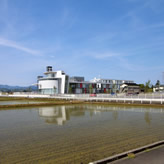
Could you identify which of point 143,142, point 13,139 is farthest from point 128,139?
point 13,139

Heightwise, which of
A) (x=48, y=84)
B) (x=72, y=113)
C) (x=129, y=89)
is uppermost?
(x=48, y=84)

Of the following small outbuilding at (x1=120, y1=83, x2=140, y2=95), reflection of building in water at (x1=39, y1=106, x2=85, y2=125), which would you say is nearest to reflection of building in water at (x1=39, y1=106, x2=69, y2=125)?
reflection of building in water at (x1=39, y1=106, x2=85, y2=125)

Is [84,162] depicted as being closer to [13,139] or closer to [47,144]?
[47,144]

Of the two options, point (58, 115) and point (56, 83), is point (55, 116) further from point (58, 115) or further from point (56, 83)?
point (56, 83)

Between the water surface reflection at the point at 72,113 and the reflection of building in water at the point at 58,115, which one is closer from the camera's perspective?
the reflection of building in water at the point at 58,115

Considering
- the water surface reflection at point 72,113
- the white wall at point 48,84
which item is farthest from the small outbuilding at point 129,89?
the water surface reflection at point 72,113

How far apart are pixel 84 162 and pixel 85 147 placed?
74.5 inches

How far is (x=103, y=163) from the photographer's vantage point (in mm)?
6227

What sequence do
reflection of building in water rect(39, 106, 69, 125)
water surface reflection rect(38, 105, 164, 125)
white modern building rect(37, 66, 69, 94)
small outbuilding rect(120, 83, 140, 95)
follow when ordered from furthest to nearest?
white modern building rect(37, 66, 69, 94) < small outbuilding rect(120, 83, 140, 95) < water surface reflection rect(38, 105, 164, 125) < reflection of building in water rect(39, 106, 69, 125)

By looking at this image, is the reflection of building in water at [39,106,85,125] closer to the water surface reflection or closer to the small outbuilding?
the water surface reflection

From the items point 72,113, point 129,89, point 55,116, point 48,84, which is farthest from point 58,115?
point 48,84

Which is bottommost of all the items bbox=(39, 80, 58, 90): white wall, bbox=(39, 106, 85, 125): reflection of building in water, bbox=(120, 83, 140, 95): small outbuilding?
bbox=(39, 106, 85, 125): reflection of building in water

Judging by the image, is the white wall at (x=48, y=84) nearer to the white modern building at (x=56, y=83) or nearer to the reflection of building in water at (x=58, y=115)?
the white modern building at (x=56, y=83)

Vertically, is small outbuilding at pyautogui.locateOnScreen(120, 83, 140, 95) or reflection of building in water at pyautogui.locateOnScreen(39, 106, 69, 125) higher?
small outbuilding at pyautogui.locateOnScreen(120, 83, 140, 95)
